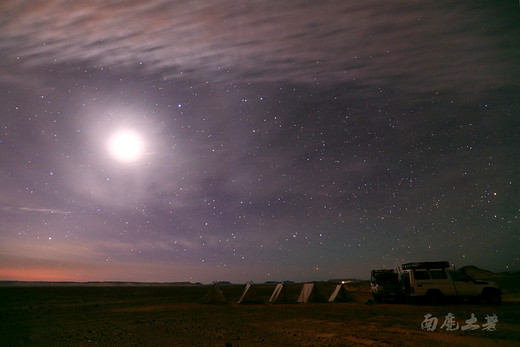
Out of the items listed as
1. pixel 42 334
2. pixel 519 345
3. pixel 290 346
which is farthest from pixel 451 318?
pixel 42 334

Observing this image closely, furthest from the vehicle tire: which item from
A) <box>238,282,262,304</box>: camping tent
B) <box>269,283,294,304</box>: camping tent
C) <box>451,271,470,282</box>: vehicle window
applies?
<box>238,282,262,304</box>: camping tent

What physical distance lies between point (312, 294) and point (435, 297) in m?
10.1

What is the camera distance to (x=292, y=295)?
31.8 meters

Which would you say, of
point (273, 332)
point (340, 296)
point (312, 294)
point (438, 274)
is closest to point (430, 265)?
point (438, 274)

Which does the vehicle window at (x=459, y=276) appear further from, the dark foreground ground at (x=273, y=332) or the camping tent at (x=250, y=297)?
the camping tent at (x=250, y=297)

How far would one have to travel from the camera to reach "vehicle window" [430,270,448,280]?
74.7 ft

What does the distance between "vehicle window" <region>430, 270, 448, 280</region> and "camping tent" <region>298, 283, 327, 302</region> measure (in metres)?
9.67

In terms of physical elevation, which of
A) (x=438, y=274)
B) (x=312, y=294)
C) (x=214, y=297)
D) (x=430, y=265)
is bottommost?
(x=214, y=297)

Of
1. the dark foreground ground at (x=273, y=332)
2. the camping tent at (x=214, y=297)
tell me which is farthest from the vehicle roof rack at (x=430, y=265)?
the camping tent at (x=214, y=297)

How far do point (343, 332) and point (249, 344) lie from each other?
4.14 meters

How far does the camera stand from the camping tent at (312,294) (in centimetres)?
2911

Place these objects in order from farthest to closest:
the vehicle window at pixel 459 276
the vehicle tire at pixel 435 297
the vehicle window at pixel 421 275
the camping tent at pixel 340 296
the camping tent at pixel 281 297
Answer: the camping tent at pixel 281 297 → the camping tent at pixel 340 296 → the vehicle window at pixel 421 275 → the vehicle window at pixel 459 276 → the vehicle tire at pixel 435 297

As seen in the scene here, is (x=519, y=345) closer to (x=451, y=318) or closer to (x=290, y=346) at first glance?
(x=451, y=318)

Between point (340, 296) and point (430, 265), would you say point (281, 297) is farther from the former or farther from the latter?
point (430, 265)
